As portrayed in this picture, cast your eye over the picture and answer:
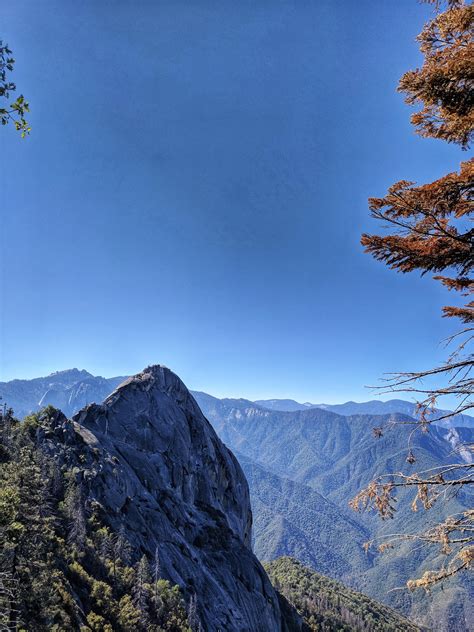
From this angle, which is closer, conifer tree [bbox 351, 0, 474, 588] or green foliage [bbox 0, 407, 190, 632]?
conifer tree [bbox 351, 0, 474, 588]

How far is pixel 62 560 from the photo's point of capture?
38.2 metres

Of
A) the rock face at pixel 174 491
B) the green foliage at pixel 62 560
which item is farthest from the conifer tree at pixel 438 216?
the rock face at pixel 174 491

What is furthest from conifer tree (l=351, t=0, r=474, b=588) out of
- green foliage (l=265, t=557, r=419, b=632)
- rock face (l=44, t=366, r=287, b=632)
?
green foliage (l=265, t=557, r=419, b=632)

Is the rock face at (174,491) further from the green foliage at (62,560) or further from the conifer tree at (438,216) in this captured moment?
the conifer tree at (438,216)

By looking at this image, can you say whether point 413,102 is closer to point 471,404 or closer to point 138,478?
point 471,404

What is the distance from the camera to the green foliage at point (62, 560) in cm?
2542

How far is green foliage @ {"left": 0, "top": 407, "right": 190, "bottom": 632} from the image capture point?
83.4ft


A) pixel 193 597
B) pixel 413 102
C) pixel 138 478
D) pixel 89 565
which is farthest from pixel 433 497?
pixel 138 478

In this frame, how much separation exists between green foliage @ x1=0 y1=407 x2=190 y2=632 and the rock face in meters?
4.77

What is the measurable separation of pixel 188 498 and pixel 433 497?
84.0m

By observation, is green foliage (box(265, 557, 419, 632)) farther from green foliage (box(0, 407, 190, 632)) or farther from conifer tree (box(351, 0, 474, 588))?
conifer tree (box(351, 0, 474, 588))

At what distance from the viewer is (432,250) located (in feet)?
33.6

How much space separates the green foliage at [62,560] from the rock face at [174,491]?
4770 mm

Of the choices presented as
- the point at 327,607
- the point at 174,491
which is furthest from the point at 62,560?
the point at 327,607
